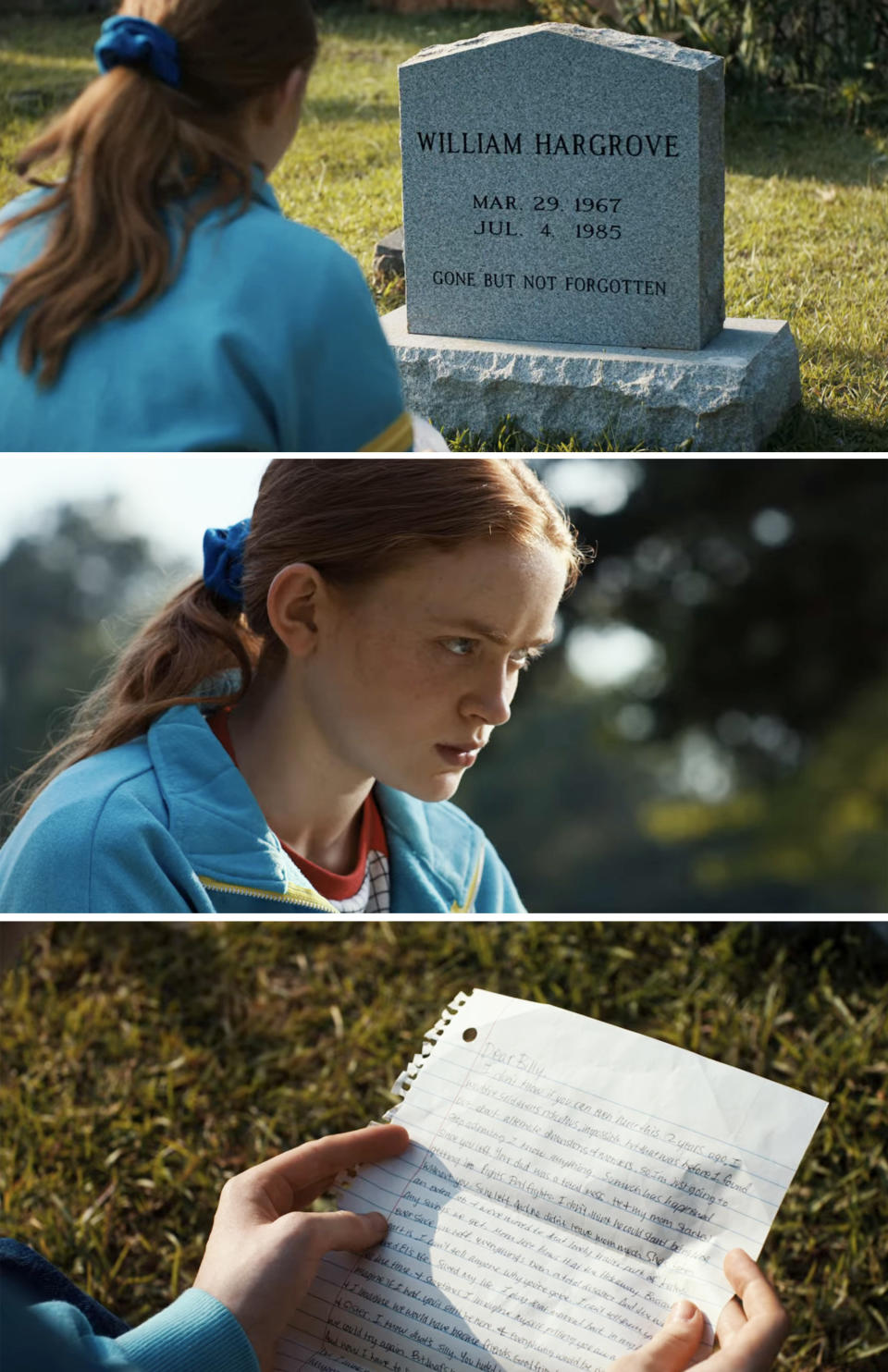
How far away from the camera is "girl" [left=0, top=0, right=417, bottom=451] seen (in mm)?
1428

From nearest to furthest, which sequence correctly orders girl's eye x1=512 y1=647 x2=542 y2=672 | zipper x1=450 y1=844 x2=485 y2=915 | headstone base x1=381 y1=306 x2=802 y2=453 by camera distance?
1. girl's eye x1=512 y1=647 x2=542 y2=672
2. zipper x1=450 y1=844 x2=485 y2=915
3. headstone base x1=381 y1=306 x2=802 y2=453

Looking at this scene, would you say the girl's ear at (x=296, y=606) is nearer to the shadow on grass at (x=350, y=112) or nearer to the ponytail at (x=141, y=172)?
the ponytail at (x=141, y=172)

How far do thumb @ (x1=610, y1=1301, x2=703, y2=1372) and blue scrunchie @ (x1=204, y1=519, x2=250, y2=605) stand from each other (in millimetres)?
825

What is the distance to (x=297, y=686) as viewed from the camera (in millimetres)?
1550

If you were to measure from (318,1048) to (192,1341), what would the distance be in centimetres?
137

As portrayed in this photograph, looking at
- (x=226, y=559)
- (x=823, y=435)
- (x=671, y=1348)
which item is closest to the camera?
(x=671, y=1348)

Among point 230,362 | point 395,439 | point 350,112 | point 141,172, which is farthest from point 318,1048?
point 350,112

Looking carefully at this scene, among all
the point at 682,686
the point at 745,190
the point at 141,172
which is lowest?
the point at 745,190

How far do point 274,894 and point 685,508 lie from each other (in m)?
0.88

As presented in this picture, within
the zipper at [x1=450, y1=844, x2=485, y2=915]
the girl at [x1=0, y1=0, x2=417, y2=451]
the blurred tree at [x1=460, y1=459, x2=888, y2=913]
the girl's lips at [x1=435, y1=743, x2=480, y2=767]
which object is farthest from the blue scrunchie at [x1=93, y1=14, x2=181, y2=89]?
the zipper at [x1=450, y1=844, x2=485, y2=915]

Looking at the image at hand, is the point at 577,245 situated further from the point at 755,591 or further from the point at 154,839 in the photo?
the point at 154,839

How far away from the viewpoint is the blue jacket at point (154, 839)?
4.87 feet

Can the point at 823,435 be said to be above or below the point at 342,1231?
below

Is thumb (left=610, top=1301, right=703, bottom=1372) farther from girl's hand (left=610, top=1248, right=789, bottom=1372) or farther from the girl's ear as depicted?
the girl's ear
